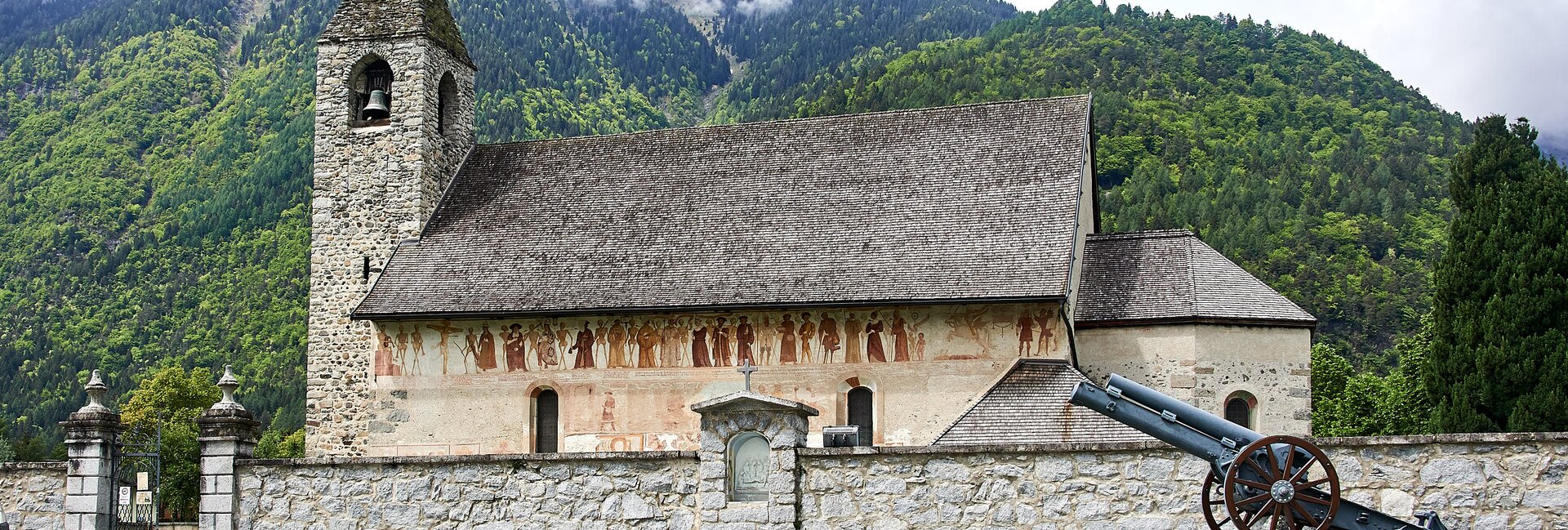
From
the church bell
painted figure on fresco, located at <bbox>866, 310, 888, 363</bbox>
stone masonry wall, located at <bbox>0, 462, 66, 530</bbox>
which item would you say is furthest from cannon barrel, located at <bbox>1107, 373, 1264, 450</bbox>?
the church bell

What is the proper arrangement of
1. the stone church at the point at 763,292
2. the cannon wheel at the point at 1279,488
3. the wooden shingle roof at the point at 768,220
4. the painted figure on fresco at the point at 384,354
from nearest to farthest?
the cannon wheel at the point at 1279,488
the stone church at the point at 763,292
the wooden shingle roof at the point at 768,220
the painted figure on fresco at the point at 384,354

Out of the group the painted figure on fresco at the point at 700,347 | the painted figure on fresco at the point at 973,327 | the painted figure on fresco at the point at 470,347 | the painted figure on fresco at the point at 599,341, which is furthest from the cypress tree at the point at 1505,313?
the painted figure on fresco at the point at 470,347

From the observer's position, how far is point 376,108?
101 ft

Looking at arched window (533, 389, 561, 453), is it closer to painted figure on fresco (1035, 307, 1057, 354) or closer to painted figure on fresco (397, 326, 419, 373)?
painted figure on fresco (397, 326, 419, 373)

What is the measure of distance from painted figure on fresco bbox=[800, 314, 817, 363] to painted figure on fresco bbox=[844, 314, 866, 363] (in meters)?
0.54

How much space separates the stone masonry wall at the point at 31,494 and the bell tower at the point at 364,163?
33.8 feet

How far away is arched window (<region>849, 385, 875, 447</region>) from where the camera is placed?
1027 inches

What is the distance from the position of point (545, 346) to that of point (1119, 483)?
14.2 metres

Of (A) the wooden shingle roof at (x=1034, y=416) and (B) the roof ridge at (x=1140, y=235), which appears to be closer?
(A) the wooden shingle roof at (x=1034, y=416)

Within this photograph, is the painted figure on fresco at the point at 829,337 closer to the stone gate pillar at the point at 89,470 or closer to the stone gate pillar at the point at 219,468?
the stone gate pillar at the point at 219,468

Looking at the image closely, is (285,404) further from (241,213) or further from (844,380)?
(844,380)

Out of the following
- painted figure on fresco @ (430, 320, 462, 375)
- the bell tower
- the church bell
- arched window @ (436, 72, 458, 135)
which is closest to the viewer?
painted figure on fresco @ (430, 320, 462, 375)

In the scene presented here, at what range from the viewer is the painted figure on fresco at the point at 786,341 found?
26500 mm

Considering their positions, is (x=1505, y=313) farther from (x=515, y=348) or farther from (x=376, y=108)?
(x=376, y=108)
